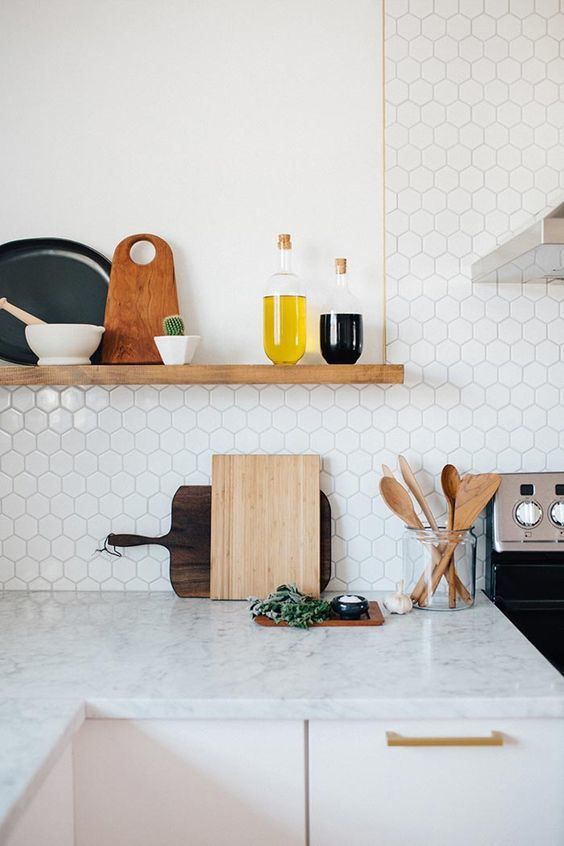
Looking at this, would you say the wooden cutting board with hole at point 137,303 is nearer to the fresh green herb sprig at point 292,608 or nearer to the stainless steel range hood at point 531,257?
the fresh green herb sprig at point 292,608

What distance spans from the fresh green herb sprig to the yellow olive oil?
0.53m

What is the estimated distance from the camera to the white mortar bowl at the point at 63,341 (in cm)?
191

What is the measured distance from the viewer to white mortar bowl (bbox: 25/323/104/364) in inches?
75.2

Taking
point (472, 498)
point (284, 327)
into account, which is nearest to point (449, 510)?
point (472, 498)

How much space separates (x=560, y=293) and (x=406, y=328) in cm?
39

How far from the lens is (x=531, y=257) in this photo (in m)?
1.72

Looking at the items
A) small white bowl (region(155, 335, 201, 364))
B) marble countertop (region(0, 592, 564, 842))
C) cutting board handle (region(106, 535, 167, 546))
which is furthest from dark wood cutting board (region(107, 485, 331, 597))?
small white bowl (region(155, 335, 201, 364))

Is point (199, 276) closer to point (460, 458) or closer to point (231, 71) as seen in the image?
point (231, 71)

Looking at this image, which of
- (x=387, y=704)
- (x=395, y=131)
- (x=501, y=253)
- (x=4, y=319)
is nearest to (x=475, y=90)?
(x=395, y=131)

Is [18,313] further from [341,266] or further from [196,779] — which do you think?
[196,779]

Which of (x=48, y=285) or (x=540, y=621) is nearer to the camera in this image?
(x=540, y=621)

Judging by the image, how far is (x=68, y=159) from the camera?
2.07m

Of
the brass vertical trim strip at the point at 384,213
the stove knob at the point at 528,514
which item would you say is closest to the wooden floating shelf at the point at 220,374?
the brass vertical trim strip at the point at 384,213

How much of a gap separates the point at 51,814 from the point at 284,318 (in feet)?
3.68
